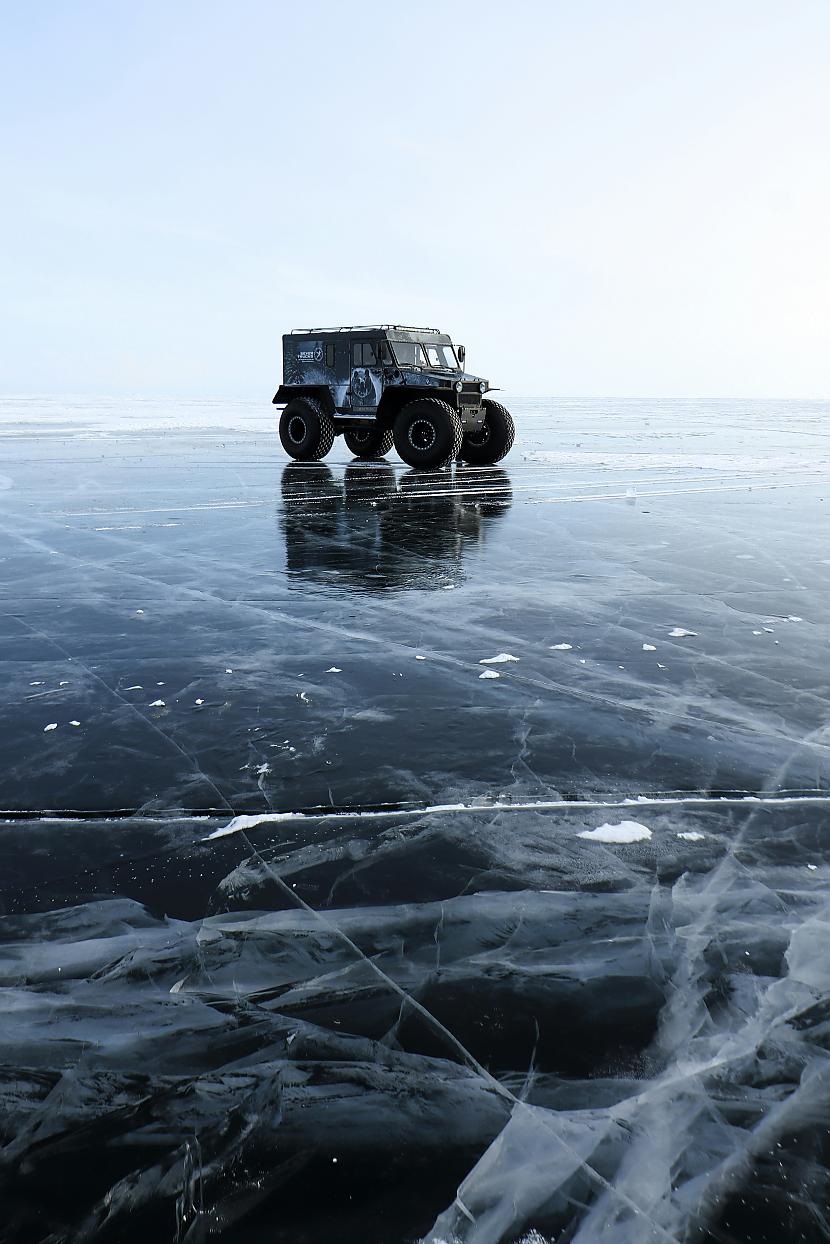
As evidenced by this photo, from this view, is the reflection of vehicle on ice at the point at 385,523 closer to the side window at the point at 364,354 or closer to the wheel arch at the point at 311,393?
the wheel arch at the point at 311,393

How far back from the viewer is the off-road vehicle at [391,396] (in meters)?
14.1

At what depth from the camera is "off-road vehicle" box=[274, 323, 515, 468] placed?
14109 millimetres

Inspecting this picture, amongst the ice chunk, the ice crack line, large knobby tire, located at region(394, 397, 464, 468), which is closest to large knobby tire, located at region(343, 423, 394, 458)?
large knobby tire, located at region(394, 397, 464, 468)

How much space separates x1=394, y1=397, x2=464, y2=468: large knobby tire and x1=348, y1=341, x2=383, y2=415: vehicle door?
0.80 meters

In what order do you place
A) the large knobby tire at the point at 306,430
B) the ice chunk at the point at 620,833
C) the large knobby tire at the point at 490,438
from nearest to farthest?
the ice chunk at the point at 620,833, the large knobby tire at the point at 490,438, the large knobby tire at the point at 306,430

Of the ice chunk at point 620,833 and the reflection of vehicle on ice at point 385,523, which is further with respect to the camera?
the reflection of vehicle on ice at point 385,523

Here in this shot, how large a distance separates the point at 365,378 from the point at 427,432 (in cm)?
168

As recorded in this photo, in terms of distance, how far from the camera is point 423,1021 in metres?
1.97

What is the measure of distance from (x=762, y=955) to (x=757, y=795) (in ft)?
3.12

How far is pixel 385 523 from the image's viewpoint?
959 cm

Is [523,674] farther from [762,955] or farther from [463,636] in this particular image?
[762,955]

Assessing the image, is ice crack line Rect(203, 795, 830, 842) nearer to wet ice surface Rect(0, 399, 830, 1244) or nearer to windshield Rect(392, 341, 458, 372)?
wet ice surface Rect(0, 399, 830, 1244)

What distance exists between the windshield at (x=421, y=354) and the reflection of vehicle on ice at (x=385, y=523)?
6.04ft

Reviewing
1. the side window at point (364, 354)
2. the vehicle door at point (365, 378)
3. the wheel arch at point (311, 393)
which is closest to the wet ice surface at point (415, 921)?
the vehicle door at point (365, 378)
